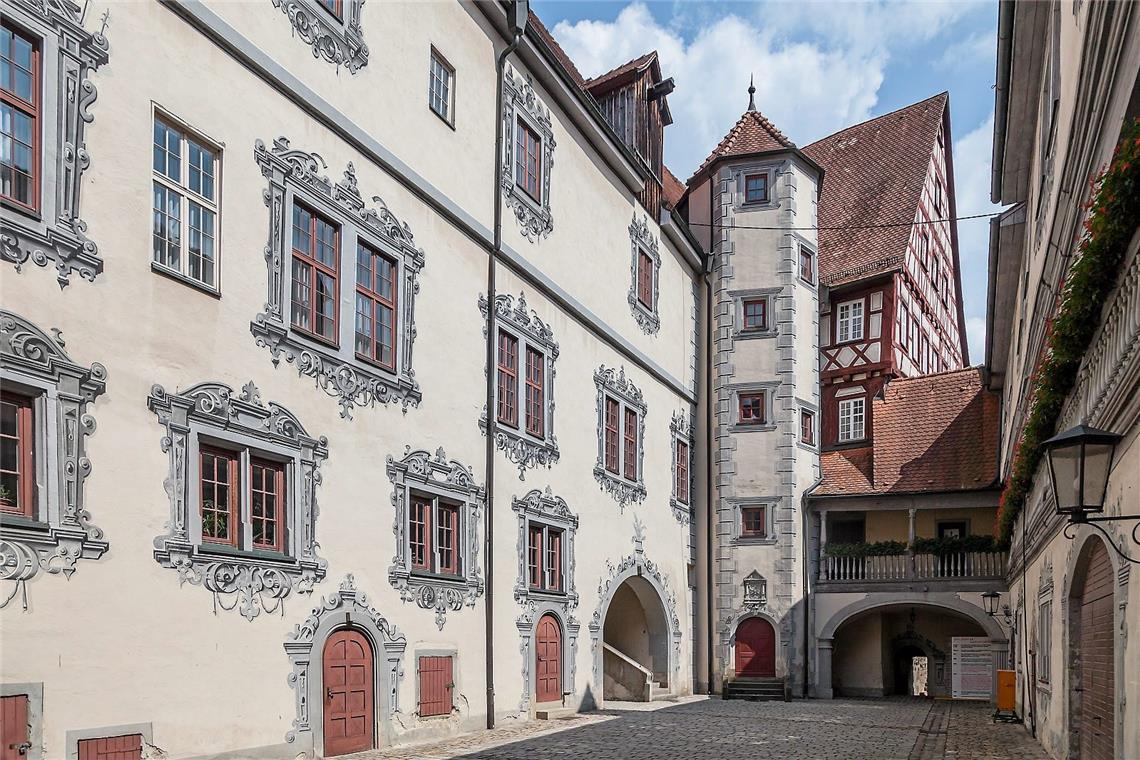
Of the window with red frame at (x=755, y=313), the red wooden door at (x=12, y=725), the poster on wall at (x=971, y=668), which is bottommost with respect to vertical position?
the poster on wall at (x=971, y=668)

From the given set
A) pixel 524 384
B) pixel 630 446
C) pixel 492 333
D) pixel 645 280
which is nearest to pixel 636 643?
pixel 630 446

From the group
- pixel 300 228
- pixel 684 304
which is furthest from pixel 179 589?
pixel 684 304

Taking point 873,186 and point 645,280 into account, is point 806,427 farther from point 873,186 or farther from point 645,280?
point 873,186

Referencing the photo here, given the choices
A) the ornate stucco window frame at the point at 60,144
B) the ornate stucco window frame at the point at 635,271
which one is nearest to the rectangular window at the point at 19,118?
the ornate stucco window frame at the point at 60,144

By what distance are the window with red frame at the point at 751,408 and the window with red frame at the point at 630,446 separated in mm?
5108

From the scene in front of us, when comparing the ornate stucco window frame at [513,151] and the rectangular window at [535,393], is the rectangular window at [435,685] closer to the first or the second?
the rectangular window at [535,393]

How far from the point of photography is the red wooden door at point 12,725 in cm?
796

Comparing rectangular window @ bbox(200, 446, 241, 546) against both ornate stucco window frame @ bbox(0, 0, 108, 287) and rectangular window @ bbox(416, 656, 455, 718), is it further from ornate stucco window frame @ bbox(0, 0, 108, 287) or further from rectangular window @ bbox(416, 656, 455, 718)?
rectangular window @ bbox(416, 656, 455, 718)

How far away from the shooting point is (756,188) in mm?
27641

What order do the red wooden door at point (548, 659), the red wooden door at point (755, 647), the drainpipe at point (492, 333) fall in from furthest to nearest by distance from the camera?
the red wooden door at point (755, 647)
the red wooden door at point (548, 659)
the drainpipe at point (492, 333)

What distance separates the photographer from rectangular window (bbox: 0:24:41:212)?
8.55 metres

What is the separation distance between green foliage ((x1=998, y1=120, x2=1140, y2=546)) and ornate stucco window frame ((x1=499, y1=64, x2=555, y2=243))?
8.84 meters

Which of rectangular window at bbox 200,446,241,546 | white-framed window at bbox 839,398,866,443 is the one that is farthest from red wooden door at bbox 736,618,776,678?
rectangular window at bbox 200,446,241,546

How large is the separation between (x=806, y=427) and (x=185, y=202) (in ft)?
64.5
